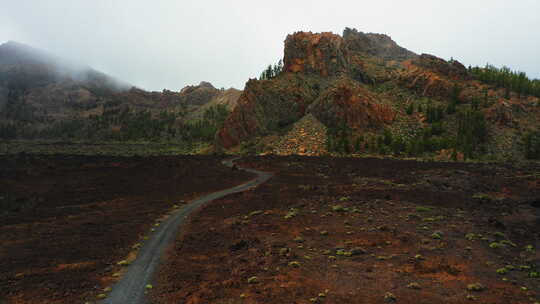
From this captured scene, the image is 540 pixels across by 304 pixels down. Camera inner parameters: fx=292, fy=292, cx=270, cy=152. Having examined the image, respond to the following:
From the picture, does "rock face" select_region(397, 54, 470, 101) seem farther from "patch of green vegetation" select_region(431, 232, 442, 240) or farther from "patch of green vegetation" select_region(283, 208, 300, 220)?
"patch of green vegetation" select_region(431, 232, 442, 240)

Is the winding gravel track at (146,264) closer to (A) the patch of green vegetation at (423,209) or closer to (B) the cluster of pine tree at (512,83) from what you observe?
(A) the patch of green vegetation at (423,209)

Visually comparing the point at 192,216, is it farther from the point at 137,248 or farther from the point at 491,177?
the point at 491,177

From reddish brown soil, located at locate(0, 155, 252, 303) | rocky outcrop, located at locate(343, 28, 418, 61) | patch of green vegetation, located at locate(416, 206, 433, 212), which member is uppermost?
rocky outcrop, located at locate(343, 28, 418, 61)

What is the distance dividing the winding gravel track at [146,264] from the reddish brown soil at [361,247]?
32.0 inches

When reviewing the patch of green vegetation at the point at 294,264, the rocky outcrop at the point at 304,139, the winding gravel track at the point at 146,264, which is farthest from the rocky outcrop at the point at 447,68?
the patch of green vegetation at the point at 294,264

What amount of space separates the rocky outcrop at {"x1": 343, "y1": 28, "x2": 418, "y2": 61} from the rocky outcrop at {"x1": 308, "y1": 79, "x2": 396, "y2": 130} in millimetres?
50157

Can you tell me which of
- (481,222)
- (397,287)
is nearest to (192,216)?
(397,287)

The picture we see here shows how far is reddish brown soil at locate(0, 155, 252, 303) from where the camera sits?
14422 mm

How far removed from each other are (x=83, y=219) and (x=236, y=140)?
66.4 meters

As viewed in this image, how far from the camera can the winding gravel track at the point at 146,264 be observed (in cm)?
1297

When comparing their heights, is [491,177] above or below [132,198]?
above

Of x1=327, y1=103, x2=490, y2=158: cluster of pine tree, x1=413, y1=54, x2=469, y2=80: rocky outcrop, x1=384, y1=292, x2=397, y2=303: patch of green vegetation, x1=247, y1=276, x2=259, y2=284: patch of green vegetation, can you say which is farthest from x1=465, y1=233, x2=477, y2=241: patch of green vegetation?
x1=413, y1=54, x2=469, y2=80: rocky outcrop

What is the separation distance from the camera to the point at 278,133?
88.8 m

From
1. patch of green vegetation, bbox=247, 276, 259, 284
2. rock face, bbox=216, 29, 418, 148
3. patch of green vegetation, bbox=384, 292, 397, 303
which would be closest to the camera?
patch of green vegetation, bbox=384, 292, 397, 303
